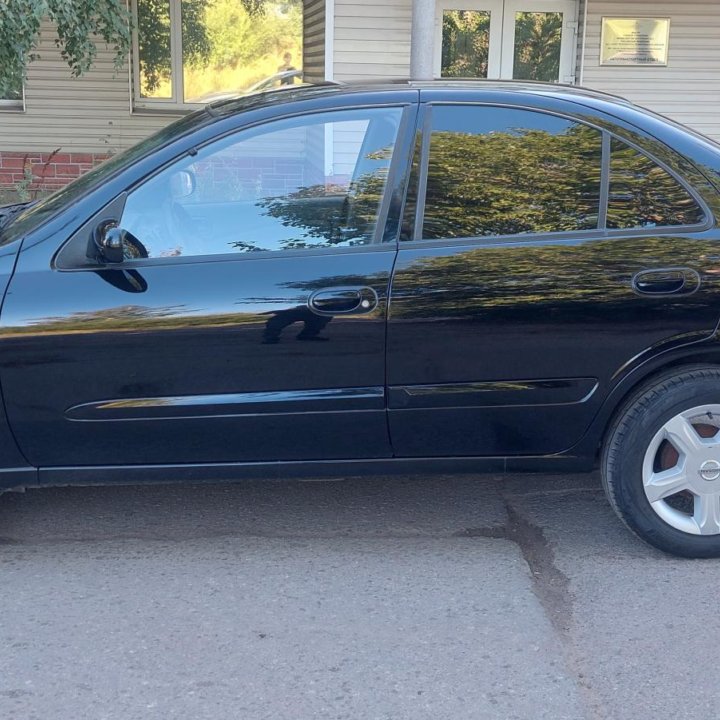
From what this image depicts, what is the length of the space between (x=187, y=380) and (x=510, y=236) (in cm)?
128

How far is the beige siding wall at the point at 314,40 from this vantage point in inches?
386

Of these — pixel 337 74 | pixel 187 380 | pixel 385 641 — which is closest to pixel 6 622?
pixel 187 380

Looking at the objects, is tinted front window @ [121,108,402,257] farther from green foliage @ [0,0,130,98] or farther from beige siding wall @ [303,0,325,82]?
beige siding wall @ [303,0,325,82]

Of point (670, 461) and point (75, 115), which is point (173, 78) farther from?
point (670, 461)

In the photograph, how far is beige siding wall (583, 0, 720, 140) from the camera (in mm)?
10289

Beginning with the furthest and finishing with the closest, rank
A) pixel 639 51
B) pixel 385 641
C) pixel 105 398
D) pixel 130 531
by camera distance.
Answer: pixel 639 51
pixel 130 531
pixel 105 398
pixel 385 641

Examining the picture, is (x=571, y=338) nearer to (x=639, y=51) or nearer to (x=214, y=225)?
(x=214, y=225)

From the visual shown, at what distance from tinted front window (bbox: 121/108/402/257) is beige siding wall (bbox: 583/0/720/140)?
7.54 metres

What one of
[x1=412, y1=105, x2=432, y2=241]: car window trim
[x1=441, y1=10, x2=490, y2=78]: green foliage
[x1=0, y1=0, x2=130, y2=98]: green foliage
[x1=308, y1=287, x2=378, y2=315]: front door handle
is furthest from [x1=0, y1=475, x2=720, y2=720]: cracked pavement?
[x1=441, y1=10, x2=490, y2=78]: green foliage

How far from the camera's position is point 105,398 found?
336cm

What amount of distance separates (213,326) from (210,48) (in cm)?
861

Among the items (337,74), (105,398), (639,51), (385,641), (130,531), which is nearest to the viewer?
(385,641)

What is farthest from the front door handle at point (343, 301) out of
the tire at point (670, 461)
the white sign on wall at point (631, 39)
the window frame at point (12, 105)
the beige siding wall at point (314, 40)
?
the window frame at point (12, 105)

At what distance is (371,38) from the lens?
30.9ft
